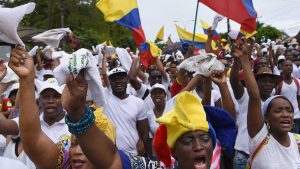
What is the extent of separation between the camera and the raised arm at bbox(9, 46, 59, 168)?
2471mm

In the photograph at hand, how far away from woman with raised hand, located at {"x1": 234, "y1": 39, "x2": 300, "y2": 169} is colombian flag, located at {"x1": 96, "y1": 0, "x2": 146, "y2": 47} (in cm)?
322

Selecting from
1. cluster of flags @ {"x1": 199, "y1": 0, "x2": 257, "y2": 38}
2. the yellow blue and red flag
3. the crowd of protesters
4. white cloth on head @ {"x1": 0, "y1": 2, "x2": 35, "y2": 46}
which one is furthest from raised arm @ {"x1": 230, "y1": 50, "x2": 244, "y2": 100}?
white cloth on head @ {"x1": 0, "y1": 2, "x2": 35, "y2": 46}

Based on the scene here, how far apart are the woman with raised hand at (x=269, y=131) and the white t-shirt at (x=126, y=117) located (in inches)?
80.8

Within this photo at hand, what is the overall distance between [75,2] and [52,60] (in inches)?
1166

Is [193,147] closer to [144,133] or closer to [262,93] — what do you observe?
[262,93]

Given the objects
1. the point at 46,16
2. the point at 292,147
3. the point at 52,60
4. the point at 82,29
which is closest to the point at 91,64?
the point at 292,147

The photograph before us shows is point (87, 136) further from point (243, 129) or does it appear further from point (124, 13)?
point (124, 13)

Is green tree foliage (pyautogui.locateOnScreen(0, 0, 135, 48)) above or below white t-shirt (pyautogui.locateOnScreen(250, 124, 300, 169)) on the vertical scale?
above

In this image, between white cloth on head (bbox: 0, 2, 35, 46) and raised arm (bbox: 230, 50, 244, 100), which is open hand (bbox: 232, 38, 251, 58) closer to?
raised arm (bbox: 230, 50, 244, 100)

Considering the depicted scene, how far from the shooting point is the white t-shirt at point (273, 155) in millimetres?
3541

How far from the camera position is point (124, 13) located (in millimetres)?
6793

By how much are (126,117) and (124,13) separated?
72.5 inches

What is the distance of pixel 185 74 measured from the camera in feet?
18.2

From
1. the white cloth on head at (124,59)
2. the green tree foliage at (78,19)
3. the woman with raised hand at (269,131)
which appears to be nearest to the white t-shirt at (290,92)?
the white cloth on head at (124,59)
